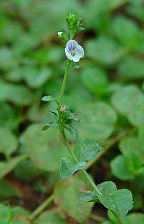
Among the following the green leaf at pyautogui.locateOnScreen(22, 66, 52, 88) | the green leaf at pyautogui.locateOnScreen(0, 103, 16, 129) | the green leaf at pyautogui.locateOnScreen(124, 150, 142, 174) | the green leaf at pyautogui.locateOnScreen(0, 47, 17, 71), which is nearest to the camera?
the green leaf at pyautogui.locateOnScreen(124, 150, 142, 174)

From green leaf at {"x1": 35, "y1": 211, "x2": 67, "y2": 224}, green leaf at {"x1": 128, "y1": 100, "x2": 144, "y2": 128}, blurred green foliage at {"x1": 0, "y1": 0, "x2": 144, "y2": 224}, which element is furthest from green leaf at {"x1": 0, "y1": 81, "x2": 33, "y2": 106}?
green leaf at {"x1": 35, "y1": 211, "x2": 67, "y2": 224}

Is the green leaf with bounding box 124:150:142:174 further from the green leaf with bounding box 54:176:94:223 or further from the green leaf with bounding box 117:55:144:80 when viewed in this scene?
the green leaf with bounding box 117:55:144:80

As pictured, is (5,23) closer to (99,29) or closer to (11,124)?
(99,29)

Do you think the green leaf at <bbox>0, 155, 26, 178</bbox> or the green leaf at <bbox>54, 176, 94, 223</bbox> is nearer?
the green leaf at <bbox>54, 176, 94, 223</bbox>

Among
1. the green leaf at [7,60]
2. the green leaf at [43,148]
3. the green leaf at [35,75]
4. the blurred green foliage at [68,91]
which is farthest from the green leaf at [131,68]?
the green leaf at [43,148]

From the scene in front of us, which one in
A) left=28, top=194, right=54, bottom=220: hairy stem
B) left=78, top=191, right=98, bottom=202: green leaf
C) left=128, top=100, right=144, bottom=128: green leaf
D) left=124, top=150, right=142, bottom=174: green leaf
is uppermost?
left=78, top=191, right=98, bottom=202: green leaf

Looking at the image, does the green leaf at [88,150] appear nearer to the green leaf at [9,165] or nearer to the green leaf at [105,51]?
the green leaf at [9,165]
